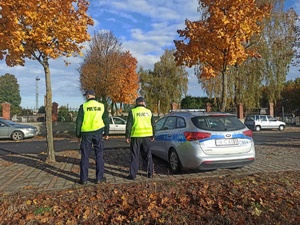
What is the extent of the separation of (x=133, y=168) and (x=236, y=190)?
2238 mm

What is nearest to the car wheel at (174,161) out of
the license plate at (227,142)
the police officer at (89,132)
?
the license plate at (227,142)

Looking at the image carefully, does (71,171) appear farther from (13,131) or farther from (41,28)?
(13,131)

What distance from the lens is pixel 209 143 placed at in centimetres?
609

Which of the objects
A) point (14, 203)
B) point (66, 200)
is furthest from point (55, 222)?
point (14, 203)

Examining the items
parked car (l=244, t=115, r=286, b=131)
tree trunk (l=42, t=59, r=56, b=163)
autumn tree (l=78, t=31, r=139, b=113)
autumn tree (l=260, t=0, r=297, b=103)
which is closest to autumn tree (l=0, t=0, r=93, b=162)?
tree trunk (l=42, t=59, r=56, b=163)

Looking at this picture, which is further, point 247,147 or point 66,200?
point 247,147

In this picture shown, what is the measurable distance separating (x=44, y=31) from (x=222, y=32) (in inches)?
229

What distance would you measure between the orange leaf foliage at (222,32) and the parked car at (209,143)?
417cm

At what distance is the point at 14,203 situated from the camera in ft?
14.9

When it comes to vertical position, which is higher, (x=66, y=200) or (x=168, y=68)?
(x=168, y=68)

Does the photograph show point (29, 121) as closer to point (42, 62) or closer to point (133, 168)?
point (42, 62)

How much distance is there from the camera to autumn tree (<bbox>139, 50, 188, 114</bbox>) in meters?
42.5

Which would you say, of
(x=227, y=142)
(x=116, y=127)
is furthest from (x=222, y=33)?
(x=116, y=127)

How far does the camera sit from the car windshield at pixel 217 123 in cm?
632
